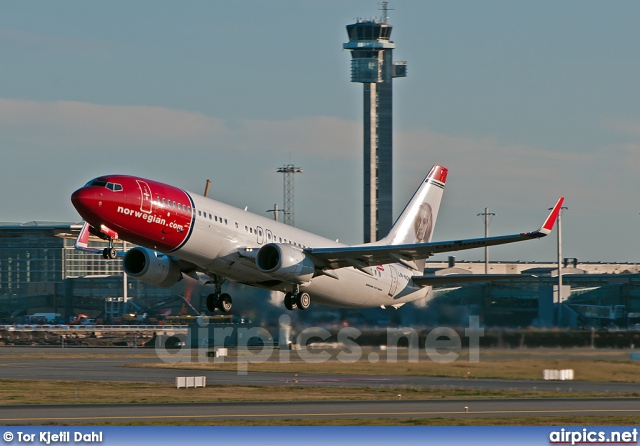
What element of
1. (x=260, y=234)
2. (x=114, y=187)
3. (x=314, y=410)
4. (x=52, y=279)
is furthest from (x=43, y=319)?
(x=114, y=187)

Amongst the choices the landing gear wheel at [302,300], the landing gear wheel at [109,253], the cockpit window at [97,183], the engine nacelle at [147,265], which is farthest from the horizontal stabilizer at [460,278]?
the cockpit window at [97,183]

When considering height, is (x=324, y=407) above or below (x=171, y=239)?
below

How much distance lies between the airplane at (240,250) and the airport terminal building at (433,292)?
16.7 feet

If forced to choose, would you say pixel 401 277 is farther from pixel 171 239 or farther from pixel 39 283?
pixel 39 283

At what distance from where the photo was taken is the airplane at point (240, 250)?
43.5 m

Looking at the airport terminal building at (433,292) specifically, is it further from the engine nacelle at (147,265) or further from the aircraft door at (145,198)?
the aircraft door at (145,198)

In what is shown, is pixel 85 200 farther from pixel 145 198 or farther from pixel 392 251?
pixel 392 251

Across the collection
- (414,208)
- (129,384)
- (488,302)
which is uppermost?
(414,208)

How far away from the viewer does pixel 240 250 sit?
4756 cm

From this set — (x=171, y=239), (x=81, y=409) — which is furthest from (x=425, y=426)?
(x=81, y=409)

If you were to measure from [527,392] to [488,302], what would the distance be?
32.7ft

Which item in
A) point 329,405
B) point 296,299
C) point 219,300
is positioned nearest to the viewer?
point 329,405

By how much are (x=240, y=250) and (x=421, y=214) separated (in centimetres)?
1785

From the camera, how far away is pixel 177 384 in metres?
60.3
